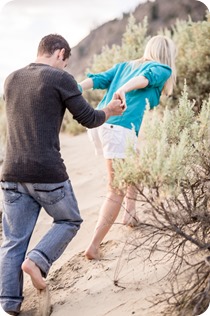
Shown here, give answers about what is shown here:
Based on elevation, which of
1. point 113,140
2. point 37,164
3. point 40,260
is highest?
point 113,140

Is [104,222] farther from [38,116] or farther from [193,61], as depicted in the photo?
[193,61]

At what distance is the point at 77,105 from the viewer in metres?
3.62

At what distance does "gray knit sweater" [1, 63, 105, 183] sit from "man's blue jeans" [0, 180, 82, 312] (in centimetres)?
8

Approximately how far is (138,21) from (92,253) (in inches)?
818

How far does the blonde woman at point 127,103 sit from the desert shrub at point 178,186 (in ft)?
1.70

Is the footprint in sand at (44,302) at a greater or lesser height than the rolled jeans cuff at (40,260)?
lesser

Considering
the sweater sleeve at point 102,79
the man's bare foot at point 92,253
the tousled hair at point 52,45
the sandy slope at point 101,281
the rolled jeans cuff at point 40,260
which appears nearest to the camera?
the sandy slope at point 101,281

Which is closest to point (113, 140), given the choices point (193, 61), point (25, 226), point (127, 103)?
point (127, 103)

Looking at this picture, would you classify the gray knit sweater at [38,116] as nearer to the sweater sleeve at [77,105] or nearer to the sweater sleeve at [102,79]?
the sweater sleeve at [77,105]

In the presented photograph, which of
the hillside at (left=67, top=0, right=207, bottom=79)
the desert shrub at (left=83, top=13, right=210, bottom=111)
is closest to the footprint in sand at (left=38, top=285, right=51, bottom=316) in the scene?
the desert shrub at (left=83, top=13, right=210, bottom=111)

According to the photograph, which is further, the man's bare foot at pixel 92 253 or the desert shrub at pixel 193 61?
the desert shrub at pixel 193 61

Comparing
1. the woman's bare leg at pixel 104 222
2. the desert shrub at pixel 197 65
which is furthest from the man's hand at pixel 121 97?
the desert shrub at pixel 197 65

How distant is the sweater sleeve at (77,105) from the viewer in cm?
357

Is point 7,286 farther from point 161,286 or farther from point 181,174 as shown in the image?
point 181,174
